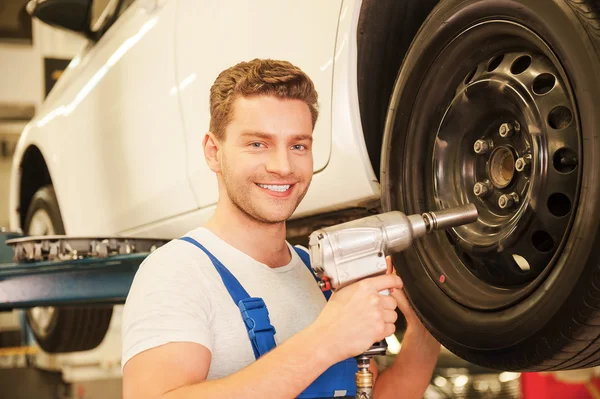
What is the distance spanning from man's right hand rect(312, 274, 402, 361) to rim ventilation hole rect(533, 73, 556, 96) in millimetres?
337

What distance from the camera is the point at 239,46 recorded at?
1383mm

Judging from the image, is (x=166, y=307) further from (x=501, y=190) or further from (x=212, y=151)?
(x=501, y=190)

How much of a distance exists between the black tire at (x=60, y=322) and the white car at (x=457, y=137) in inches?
46.5

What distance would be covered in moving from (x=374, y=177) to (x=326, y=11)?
0.31m

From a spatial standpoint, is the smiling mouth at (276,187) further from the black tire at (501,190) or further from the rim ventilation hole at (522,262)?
the rim ventilation hole at (522,262)

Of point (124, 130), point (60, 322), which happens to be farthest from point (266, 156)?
point (60, 322)

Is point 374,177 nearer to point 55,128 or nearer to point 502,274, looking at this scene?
point 502,274

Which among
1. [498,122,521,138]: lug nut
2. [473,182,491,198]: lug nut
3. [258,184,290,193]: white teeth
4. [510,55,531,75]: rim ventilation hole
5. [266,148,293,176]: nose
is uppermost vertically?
[510,55,531,75]: rim ventilation hole

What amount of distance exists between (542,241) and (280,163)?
16.6 inches

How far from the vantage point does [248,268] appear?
115cm

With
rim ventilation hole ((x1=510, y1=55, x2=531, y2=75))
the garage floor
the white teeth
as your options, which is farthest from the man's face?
the garage floor

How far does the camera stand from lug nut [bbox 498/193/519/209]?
978 millimetres

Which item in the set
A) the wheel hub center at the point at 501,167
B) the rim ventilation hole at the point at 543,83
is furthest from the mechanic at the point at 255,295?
the rim ventilation hole at the point at 543,83

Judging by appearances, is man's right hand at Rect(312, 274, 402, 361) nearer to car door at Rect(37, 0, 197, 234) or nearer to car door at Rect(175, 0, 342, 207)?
car door at Rect(175, 0, 342, 207)
